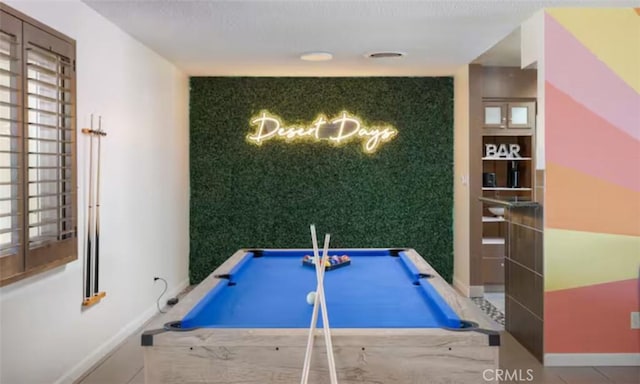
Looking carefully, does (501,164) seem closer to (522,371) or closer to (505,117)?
(505,117)

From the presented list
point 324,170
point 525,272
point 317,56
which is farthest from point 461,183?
point 317,56

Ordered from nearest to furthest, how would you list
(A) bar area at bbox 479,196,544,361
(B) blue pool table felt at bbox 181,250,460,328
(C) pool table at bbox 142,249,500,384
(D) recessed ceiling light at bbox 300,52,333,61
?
1. (C) pool table at bbox 142,249,500,384
2. (B) blue pool table felt at bbox 181,250,460,328
3. (A) bar area at bbox 479,196,544,361
4. (D) recessed ceiling light at bbox 300,52,333,61

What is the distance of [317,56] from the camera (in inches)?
200

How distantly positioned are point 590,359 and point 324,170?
354 centimetres

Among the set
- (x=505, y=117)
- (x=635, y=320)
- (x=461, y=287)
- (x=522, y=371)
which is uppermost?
(x=505, y=117)

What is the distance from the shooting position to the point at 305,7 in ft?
11.8

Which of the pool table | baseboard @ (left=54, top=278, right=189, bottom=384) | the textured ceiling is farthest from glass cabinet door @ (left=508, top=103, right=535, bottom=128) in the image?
baseboard @ (left=54, top=278, right=189, bottom=384)

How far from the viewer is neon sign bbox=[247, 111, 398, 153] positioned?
631 centimetres

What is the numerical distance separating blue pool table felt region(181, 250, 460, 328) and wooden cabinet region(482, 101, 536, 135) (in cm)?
284

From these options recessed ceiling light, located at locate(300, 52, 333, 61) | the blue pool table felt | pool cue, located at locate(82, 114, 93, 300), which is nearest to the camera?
the blue pool table felt

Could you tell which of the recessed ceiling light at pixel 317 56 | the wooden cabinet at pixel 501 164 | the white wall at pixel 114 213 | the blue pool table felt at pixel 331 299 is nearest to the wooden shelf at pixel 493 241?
the wooden cabinet at pixel 501 164

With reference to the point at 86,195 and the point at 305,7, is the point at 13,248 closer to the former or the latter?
the point at 86,195

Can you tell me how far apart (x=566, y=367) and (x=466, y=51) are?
2908 mm

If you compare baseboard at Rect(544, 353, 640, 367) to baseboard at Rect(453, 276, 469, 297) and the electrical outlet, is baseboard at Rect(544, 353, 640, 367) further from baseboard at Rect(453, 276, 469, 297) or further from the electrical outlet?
baseboard at Rect(453, 276, 469, 297)
